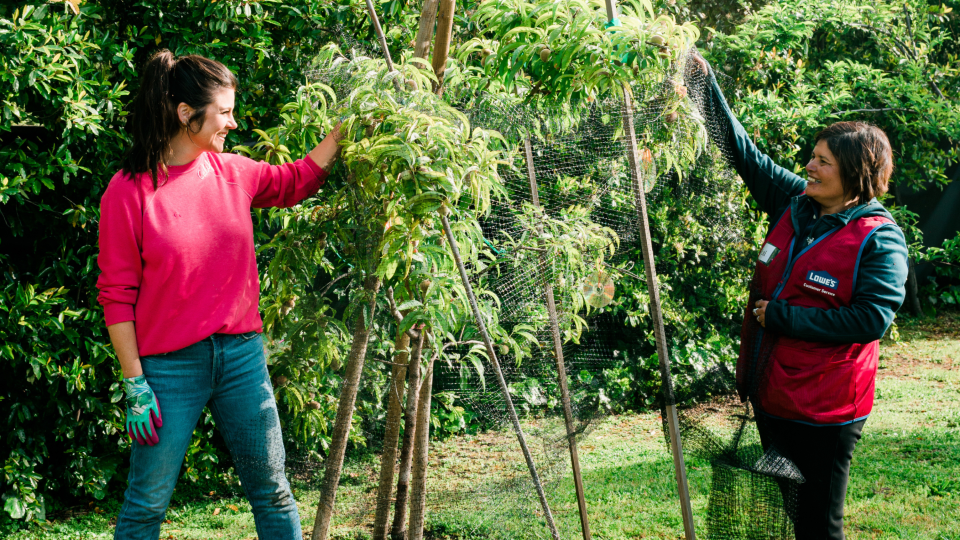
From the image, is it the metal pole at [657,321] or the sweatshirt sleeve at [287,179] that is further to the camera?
the metal pole at [657,321]

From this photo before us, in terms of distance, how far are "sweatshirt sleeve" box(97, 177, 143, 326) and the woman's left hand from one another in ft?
5.76

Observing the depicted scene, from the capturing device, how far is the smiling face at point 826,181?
7.13ft

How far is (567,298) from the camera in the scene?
2361 millimetres

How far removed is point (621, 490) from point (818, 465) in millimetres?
1788

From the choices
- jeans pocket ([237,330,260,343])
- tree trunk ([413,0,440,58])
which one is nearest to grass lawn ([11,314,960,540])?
jeans pocket ([237,330,260,343])

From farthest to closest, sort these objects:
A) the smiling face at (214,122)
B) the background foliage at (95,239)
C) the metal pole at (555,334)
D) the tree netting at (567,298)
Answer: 1. the background foliage at (95,239)
2. the metal pole at (555,334)
3. the tree netting at (567,298)
4. the smiling face at (214,122)

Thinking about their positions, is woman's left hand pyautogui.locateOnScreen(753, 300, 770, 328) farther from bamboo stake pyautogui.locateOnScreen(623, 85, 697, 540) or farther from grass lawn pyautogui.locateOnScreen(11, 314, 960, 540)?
grass lawn pyautogui.locateOnScreen(11, 314, 960, 540)

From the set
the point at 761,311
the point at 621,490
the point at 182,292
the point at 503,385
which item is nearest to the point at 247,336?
the point at 182,292

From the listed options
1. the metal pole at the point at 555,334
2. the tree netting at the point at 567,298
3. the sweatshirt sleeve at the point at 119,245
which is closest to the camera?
the sweatshirt sleeve at the point at 119,245

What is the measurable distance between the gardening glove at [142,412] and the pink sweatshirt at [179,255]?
9 centimetres

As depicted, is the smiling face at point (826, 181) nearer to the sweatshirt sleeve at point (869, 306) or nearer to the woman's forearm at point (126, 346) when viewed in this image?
the sweatshirt sleeve at point (869, 306)

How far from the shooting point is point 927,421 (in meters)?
4.67

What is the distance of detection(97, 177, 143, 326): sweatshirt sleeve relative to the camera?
1866mm

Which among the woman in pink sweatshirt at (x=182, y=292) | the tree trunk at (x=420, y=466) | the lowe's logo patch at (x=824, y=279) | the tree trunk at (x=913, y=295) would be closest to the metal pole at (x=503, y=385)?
the tree trunk at (x=420, y=466)
